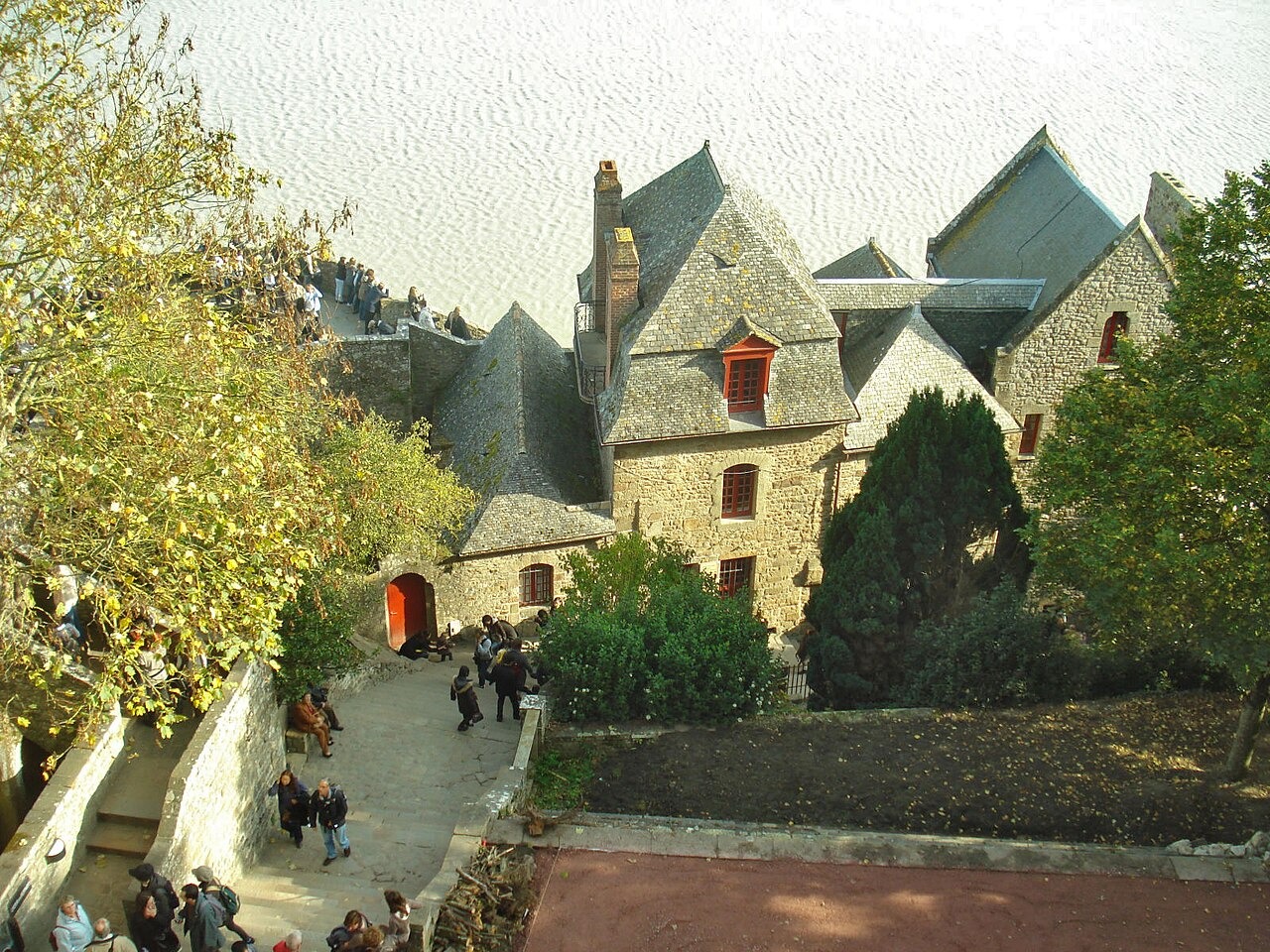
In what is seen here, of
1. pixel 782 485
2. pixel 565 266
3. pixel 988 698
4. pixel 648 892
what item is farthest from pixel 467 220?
pixel 648 892

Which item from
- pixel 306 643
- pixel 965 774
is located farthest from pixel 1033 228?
pixel 306 643

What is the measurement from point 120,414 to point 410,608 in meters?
13.2

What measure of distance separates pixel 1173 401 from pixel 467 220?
120ft

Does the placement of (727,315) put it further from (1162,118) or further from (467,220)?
(1162,118)

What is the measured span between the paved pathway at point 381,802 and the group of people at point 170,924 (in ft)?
3.37

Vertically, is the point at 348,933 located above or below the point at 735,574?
below

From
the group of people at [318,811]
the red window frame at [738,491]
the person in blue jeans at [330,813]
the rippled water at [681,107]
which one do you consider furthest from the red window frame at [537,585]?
the rippled water at [681,107]

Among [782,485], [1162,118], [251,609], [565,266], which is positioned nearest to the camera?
[251,609]

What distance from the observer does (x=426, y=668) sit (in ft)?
82.9

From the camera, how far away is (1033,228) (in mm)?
32531

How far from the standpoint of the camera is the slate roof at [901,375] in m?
28.2

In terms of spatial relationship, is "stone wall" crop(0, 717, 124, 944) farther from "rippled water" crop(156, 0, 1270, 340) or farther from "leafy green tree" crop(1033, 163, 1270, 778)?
"rippled water" crop(156, 0, 1270, 340)

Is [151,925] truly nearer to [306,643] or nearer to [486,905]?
[486,905]

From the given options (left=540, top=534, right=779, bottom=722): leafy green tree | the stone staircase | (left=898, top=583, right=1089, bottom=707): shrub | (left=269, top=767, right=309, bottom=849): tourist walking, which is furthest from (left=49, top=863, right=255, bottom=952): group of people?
(left=898, top=583, right=1089, bottom=707): shrub
